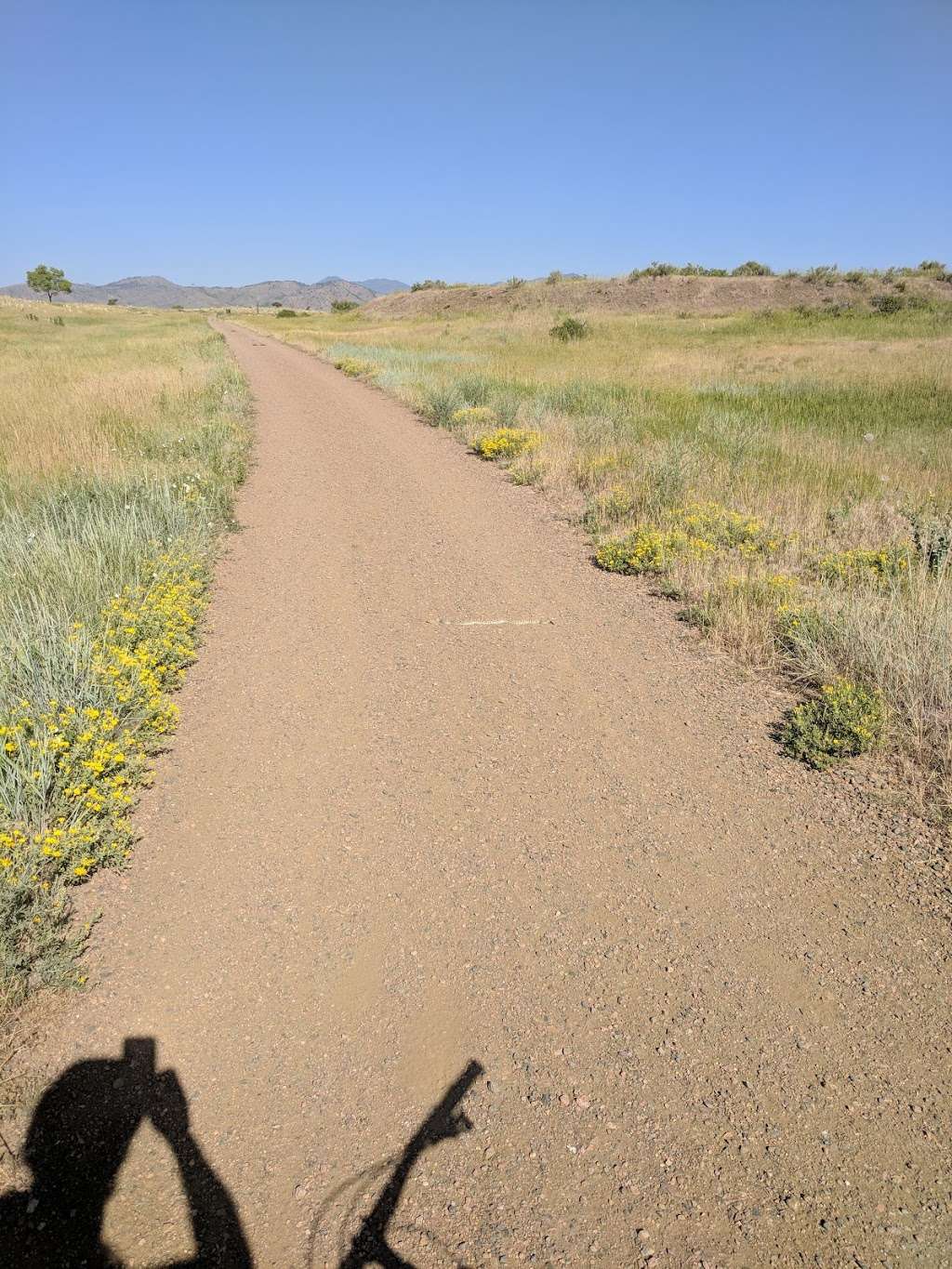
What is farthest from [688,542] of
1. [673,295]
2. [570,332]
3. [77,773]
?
[673,295]

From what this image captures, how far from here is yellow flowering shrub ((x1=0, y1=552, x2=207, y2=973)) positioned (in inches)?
105

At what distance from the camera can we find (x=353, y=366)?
875 inches

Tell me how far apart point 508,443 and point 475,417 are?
257 cm

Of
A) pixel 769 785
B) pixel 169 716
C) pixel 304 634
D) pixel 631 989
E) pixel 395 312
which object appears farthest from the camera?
pixel 395 312

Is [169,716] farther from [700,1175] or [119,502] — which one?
[119,502]

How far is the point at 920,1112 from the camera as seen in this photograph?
2.08 m

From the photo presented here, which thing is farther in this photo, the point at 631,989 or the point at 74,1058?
the point at 631,989

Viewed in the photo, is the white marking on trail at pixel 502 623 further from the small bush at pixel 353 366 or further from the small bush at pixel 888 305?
the small bush at pixel 888 305

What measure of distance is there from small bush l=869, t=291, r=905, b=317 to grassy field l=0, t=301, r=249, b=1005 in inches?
1714

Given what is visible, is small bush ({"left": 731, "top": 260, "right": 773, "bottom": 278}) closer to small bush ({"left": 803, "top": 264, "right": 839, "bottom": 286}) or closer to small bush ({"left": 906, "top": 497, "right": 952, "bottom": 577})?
small bush ({"left": 803, "top": 264, "right": 839, "bottom": 286})

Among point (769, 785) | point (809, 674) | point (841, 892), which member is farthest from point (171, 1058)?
point (809, 674)

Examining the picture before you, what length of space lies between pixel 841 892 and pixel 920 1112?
0.92 meters

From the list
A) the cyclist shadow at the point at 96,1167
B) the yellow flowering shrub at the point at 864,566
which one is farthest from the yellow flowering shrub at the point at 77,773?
the yellow flowering shrub at the point at 864,566

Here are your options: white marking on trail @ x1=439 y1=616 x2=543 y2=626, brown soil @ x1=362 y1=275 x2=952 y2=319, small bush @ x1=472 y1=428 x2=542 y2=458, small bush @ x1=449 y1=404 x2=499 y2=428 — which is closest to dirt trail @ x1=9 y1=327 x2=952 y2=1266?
white marking on trail @ x1=439 y1=616 x2=543 y2=626
